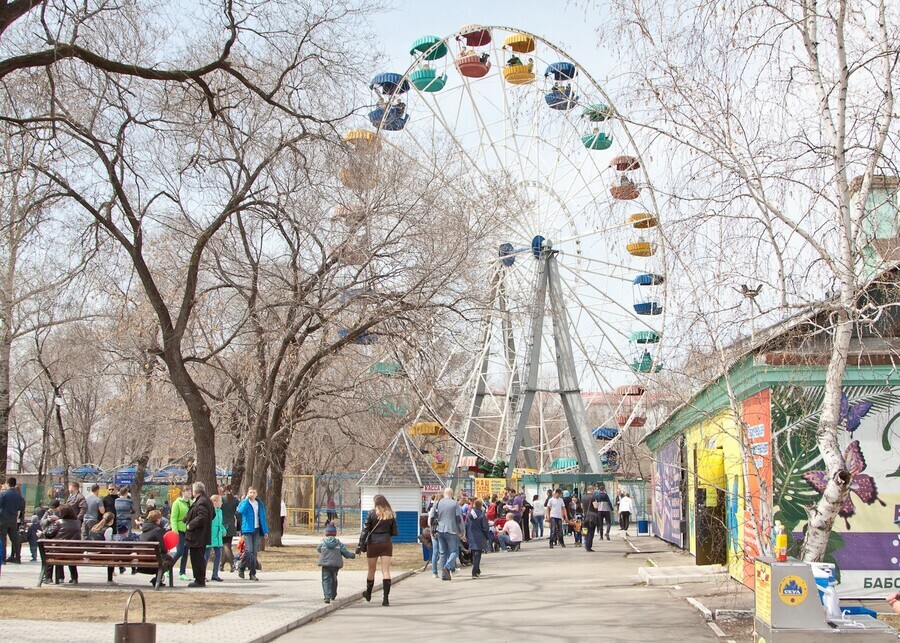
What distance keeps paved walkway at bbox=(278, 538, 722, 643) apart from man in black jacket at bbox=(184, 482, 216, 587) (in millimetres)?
2910

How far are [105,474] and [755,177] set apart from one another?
48.8m

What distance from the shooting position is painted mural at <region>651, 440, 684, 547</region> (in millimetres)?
24688

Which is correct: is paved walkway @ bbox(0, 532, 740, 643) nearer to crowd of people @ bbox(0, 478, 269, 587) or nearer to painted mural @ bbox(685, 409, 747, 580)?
crowd of people @ bbox(0, 478, 269, 587)

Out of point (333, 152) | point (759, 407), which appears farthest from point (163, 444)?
point (759, 407)

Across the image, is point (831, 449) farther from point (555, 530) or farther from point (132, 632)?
point (555, 530)

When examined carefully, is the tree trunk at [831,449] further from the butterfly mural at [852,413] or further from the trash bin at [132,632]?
the trash bin at [132,632]

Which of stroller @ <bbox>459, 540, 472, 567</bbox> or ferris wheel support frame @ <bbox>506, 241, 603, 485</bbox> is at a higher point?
ferris wheel support frame @ <bbox>506, 241, 603, 485</bbox>

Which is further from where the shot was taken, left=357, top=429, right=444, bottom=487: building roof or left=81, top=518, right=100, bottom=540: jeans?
left=357, top=429, right=444, bottom=487: building roof

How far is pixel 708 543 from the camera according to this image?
733 inches

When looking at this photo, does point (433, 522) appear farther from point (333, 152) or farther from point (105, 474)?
point (105, 474)

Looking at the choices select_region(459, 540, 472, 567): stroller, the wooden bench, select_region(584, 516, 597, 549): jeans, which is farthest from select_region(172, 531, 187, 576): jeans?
select_region(584, 516, 597, 549): jeans

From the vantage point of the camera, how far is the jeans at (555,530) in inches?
1115

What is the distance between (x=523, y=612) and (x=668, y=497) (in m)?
14.3

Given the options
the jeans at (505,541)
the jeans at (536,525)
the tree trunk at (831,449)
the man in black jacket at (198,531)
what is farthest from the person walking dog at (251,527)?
the jeans at (536,525)
